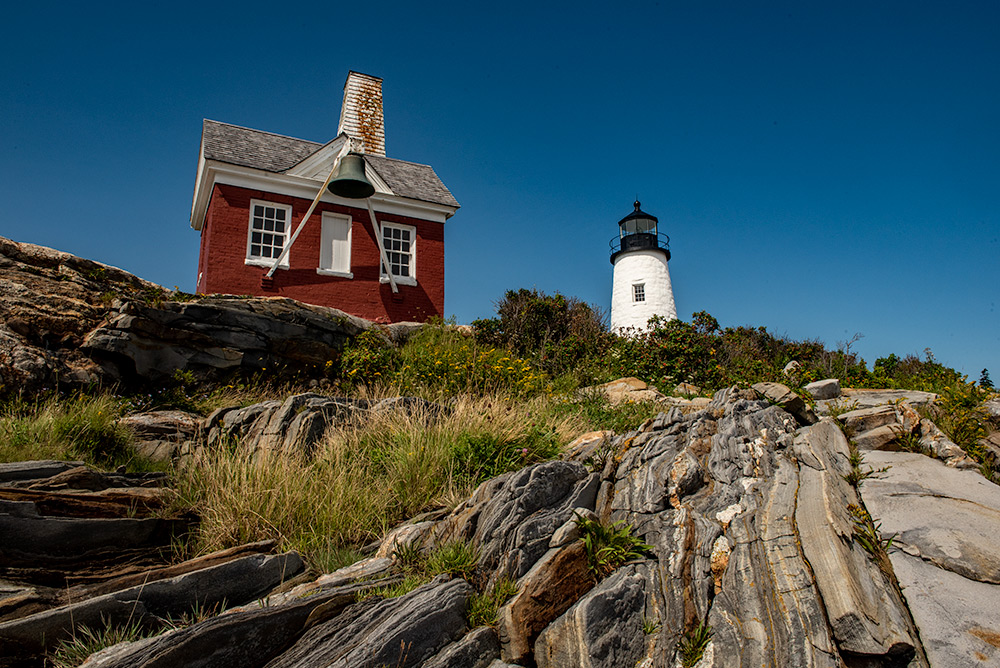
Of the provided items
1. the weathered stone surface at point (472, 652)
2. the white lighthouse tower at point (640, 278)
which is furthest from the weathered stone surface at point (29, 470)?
the white lighthouse tower at point (640, 278)

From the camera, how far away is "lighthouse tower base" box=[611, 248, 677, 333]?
28.9m

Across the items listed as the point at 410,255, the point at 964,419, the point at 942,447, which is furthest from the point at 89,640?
the point at 410,255

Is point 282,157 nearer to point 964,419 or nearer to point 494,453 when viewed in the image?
point 494,453

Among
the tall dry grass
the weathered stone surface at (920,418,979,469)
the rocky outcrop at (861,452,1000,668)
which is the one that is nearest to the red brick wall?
the tall dry grass

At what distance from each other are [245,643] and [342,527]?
71.2 inches

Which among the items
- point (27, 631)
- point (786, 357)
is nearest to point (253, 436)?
point (27, 631)

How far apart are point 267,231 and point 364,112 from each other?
18.9 feet

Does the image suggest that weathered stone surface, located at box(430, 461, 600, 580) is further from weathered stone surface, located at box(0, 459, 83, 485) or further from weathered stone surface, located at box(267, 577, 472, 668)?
weathered stone surface, located at box(0, 459, 83, 485)

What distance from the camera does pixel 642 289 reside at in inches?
1163

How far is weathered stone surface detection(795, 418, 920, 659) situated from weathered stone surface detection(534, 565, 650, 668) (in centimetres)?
131

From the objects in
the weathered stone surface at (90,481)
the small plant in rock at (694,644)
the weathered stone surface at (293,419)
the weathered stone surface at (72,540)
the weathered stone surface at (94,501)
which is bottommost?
the small plant in rock at (694,644)

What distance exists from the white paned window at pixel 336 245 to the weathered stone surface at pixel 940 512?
46.8ft

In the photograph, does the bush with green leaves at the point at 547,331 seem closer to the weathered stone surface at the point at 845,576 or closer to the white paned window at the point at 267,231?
the white paned window at the point at 267,231

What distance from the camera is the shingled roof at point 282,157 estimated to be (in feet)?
54.3
